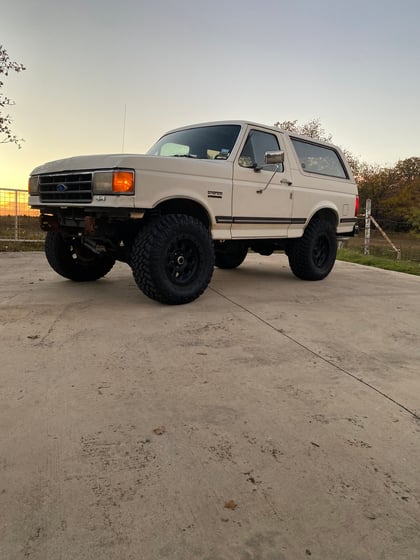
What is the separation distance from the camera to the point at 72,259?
5.25 metres

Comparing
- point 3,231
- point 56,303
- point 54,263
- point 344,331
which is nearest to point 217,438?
point 344,331

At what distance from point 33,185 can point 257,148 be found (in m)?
2.69

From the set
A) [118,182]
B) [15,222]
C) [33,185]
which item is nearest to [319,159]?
[118,182]

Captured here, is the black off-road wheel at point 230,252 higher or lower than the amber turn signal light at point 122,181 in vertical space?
lower

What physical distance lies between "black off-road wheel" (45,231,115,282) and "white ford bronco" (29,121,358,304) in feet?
0.04

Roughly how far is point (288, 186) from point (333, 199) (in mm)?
1134

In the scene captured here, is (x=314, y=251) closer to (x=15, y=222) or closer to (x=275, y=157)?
(x=275, y=157)

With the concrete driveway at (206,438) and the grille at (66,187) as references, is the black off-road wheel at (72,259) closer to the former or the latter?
the grille at (66,187)

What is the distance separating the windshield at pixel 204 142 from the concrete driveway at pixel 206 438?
218 centimetres

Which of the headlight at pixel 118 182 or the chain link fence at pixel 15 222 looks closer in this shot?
the headlight at pixel 118 182

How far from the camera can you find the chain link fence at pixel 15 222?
10.4 meters

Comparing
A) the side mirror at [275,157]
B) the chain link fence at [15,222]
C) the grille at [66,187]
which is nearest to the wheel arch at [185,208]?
the grille at [66,187]

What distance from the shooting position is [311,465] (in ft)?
5.21

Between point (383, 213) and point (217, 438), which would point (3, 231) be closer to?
point (217, 438)
